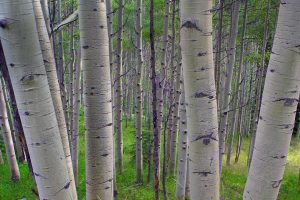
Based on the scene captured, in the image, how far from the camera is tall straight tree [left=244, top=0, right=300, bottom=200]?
1495 millimetres

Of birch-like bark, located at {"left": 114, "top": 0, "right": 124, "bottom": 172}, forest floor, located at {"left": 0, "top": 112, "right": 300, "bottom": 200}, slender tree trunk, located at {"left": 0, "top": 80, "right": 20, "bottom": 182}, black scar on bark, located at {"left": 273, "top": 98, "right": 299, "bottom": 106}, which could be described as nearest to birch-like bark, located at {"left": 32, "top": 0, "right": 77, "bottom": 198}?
black scar on bark, located at {"left": 273, "top": 98, "right": 299, "bottom": 106}

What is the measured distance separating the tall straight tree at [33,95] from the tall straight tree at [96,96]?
1.34 ft

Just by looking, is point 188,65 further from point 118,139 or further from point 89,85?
point 118,139

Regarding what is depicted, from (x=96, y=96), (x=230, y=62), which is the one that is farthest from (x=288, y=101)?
(x=230, y=62)

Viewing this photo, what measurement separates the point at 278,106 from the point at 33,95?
120 centimetres

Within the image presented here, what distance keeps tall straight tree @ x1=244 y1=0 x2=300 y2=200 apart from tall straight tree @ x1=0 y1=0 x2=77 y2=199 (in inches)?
40.7

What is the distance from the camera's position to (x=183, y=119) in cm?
561

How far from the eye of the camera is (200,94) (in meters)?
1.62

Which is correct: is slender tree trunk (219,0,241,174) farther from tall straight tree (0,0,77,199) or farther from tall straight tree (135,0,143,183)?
tall straight tree (0,0,77,199)

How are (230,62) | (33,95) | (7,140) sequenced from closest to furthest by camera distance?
(33,95) → (230,62) → (7,140)

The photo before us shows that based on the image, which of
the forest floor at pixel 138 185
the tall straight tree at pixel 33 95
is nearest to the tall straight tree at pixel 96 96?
the tall straight tree at pixel 33 95

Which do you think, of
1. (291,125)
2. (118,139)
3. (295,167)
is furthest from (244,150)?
(291,125)

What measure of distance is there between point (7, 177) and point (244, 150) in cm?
979

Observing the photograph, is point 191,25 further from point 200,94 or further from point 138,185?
point 138,185
